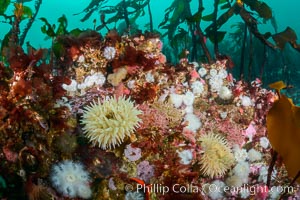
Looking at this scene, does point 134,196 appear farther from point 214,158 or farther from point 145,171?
point 214,158

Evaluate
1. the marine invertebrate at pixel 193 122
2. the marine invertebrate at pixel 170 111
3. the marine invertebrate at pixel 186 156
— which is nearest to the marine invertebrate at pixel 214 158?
the marine invertebrate at pixel 186 156

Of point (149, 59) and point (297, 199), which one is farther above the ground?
point (149, 59)

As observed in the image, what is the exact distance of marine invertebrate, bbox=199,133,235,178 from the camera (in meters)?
3.17

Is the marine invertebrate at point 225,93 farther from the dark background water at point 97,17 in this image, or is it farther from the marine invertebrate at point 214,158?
the dark background water at point 97,17

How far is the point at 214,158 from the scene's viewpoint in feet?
10.5

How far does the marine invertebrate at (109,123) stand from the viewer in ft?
9.14

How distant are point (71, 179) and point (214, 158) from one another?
4.87 ft

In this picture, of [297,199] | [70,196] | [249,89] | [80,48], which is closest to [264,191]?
[297,199]

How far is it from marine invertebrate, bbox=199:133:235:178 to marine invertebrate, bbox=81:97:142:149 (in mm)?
830

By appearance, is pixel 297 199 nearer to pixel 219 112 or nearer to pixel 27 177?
pixel 219 112

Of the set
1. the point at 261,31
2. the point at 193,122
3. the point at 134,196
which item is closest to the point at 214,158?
the point at 193,122

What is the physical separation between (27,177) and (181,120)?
1729 millimetres

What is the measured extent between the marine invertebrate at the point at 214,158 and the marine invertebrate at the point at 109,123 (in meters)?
0.83

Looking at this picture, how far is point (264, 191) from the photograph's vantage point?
351 centimetres
